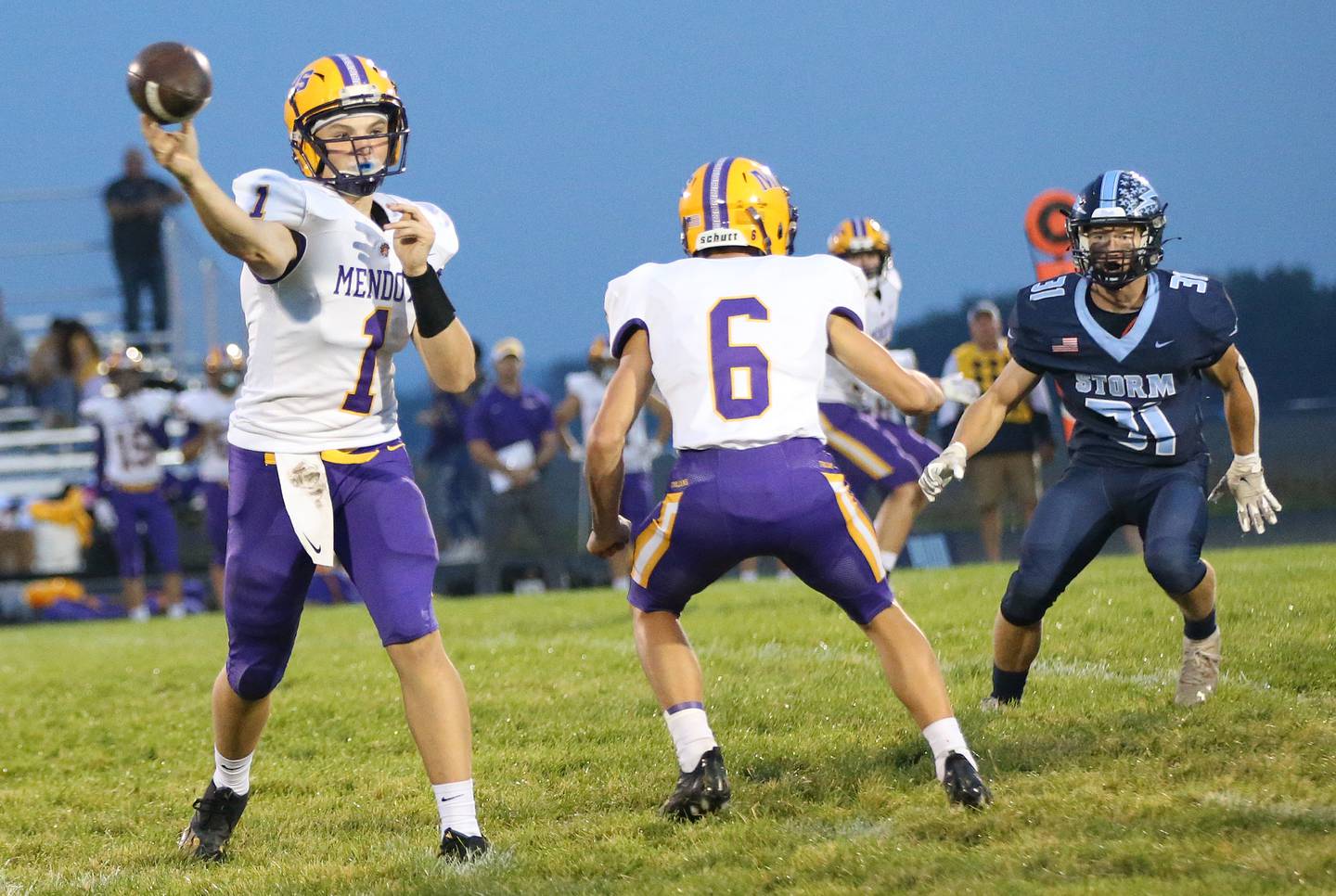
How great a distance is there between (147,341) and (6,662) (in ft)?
27.8

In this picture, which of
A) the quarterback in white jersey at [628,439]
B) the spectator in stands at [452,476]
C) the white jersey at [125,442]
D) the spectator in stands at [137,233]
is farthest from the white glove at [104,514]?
the quarterback in white jersey at [628,439]

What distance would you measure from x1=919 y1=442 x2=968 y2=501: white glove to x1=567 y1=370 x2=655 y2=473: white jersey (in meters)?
7.14

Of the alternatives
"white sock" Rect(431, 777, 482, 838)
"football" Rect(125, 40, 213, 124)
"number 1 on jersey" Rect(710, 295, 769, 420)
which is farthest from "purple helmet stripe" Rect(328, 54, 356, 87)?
"white sock" Rect(431, 777, 482, 838)

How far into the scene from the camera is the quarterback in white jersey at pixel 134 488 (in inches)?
492

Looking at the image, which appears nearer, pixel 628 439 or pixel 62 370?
pixel 628 439

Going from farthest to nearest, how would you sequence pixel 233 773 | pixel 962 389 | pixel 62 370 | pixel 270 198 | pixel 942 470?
pixel 62 370 → pixel 962 389 → pixel 942 470 → pixel 233 773 → pixel 270 198

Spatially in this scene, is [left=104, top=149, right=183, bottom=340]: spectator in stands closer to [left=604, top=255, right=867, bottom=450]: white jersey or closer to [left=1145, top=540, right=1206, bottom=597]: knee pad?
[left=604, top=255, right=867, bottom=450]: white jersey

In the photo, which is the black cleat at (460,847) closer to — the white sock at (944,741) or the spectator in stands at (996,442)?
the white sock at (944,741)

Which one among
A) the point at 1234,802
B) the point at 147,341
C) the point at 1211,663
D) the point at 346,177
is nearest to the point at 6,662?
the point at 346,177

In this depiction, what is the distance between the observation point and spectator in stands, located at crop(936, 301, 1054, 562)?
10977 millimetres

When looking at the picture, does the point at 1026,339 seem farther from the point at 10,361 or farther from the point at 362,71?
the point at 10,361

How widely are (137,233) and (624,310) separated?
13.6 m

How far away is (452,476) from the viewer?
541 inches

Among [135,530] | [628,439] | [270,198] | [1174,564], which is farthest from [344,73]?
[135,530]
